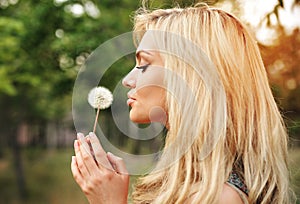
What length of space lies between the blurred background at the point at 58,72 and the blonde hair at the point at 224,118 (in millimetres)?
410

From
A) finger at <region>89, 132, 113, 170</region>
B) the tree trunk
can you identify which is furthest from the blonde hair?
the tree trunk

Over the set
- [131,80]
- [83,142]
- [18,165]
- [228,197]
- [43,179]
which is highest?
[18,165]

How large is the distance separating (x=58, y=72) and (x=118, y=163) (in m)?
6.47

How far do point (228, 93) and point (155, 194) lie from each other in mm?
236

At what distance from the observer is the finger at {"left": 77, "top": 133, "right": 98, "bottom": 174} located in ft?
3.18

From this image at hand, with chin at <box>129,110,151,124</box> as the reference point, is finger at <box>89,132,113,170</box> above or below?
below

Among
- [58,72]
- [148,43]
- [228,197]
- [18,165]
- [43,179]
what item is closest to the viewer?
[228,197]

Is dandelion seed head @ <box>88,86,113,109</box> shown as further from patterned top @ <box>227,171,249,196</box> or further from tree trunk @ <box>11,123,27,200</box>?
tree trunk @ <box>11,123,27,200</box>

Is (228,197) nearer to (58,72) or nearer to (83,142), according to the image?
(83,142)

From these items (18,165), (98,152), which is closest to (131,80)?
(98,152)

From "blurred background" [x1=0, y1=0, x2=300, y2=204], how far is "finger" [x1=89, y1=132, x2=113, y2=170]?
0.52 meters

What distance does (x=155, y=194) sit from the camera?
1071 millimetres

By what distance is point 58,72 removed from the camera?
24.1ft

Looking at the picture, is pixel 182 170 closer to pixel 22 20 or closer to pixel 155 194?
pixel 155 194
